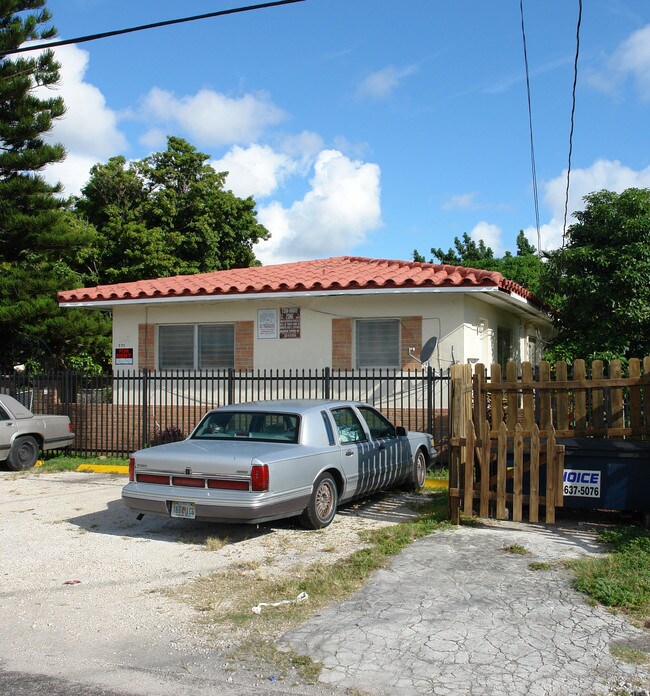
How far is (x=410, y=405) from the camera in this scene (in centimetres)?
1312

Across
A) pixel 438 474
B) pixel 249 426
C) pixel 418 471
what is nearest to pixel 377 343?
pixel 438 474

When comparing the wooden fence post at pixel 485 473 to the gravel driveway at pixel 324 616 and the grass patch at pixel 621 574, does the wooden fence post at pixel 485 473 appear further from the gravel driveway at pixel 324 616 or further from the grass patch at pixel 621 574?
the grass patch at pixel 621 574

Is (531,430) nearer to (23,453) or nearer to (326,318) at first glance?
(326,318)

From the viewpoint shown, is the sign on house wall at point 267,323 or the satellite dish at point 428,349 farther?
the sign on house wall at point 267,323

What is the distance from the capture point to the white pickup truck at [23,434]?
1314 centimetres

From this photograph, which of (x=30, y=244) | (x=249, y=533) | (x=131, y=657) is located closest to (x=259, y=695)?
(x=131, y=657)

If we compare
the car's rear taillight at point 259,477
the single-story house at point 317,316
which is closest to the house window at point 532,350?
the single-story house at point 317,316

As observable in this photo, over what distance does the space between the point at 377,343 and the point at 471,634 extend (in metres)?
9.03

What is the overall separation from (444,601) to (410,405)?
7.56 meters

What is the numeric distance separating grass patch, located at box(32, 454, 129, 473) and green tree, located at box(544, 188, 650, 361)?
8.81 m

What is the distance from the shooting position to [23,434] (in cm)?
1344

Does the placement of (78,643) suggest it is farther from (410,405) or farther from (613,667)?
(410,405)

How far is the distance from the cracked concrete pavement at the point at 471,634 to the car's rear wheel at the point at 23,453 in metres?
8.84

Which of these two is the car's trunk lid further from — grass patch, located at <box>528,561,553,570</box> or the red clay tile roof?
the red clay tile roof
